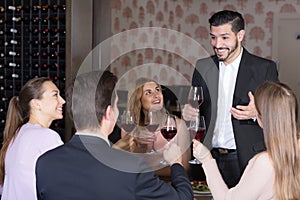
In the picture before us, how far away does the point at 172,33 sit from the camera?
7.09 metres

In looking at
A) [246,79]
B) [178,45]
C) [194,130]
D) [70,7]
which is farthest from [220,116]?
[178,45]

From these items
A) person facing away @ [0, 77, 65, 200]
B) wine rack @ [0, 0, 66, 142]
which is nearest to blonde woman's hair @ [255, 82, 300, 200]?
person facing away @ [0, 77, 65, 200]

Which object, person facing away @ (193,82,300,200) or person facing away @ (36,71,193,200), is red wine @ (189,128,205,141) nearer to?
person facing away @ (193,82,300,200)

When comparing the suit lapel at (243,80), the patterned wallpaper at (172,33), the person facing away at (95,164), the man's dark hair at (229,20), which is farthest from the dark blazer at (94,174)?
the patterned wallpaper at (172,33)

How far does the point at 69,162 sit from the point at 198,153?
27.7 inches

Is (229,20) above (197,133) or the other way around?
above

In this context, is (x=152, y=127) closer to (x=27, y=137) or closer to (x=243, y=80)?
(x=27, y=137)

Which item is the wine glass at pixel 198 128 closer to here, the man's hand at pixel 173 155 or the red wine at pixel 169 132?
the red wine at pixel 169 132

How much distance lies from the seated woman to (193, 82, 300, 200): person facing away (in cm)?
50

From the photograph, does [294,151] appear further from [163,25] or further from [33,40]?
[163,25]

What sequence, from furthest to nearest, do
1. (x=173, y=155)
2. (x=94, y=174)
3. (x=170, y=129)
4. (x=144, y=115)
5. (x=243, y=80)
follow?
(x=144, y=115) < (x=243, y=80) < (x=170, y=129) < (x=173, y=155) < (x=94, y=174)

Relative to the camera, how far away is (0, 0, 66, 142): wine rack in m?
4.30

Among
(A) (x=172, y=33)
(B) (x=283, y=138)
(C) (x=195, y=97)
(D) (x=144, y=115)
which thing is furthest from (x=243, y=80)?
(A) (x=172, y=33)

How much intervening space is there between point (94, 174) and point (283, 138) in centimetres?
73
